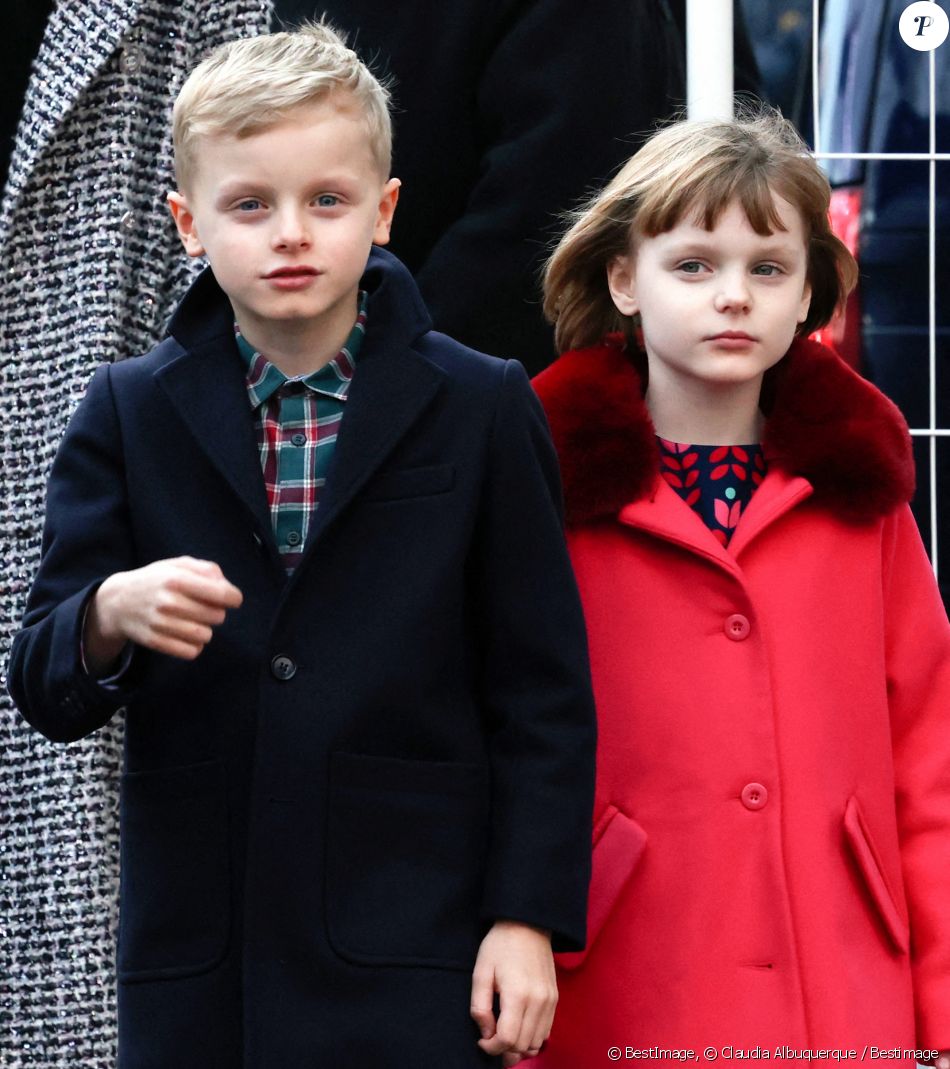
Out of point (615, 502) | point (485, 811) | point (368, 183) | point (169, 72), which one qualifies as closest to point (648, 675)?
point (615, 502)

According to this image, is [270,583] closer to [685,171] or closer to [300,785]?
[300,785]

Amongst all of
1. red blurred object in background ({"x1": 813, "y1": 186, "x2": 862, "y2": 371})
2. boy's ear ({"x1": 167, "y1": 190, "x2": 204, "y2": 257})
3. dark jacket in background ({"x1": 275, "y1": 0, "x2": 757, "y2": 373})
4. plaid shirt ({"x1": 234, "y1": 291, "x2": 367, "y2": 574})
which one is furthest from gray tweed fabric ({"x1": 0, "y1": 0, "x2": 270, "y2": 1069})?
red blurred object in background ({"x1": 813, "y1": 186, "x2": 862, "y2": 371})

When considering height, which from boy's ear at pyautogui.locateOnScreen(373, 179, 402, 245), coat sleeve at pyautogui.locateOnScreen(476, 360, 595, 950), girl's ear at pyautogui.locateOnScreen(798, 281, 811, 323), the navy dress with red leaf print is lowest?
coat sleeve at pyautogui.locateOnScreen(476, 360, 595, 950)

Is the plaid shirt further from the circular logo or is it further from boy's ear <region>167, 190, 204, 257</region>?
the circular logo

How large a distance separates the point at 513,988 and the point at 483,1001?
27 mm

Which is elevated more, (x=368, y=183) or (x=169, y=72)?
(x=169, y=72)

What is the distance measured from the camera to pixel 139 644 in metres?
1.52

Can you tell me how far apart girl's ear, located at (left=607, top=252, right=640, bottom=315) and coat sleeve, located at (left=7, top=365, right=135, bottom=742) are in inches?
24.1

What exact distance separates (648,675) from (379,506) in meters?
0.41

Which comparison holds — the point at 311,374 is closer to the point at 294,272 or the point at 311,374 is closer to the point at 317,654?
the point at 294,272

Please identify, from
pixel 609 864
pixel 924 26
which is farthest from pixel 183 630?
pixel 924 26

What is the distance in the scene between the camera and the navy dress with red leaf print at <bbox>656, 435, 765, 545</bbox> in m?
1.92

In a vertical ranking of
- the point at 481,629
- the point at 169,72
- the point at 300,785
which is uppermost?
the point at 169,72

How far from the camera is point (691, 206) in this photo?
188 cm
